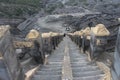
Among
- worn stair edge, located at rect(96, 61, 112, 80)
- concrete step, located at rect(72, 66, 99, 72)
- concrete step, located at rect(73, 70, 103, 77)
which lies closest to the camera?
worn stair edge, located at rect(96, 61, 112, 80)

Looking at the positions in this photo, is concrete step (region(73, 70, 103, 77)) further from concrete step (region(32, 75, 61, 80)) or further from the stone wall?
the stone wall

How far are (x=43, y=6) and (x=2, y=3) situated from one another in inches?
412

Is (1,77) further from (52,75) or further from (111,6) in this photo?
(111,6)

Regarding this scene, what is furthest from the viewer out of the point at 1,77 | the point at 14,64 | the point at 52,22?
the point at 52,22

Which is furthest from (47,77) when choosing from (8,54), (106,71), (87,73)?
(8,54)

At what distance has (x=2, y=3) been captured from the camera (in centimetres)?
6462

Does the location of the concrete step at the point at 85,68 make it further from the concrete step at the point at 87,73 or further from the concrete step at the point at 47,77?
the concrete step at the point at 47,77

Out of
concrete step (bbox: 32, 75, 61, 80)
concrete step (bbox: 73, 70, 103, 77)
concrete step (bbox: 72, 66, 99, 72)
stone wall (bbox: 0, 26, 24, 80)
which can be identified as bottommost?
concrete step (bbox: 72, 66, 99, 72)

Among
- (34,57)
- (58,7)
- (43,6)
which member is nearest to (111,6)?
(58,7)

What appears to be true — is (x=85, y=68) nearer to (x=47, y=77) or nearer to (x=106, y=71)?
(x=106, y=71)

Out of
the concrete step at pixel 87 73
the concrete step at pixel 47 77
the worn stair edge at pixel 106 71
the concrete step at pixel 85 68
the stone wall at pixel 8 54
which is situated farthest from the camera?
the concrete step at pixel 85 68

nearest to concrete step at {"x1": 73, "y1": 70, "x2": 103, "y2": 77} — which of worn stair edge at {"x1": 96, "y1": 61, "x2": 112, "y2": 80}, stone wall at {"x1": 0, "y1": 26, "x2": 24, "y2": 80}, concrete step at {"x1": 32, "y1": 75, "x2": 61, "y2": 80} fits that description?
worn stair edge at {"x1": 96, "y1": 61, "x2": 112, "y2": 80}

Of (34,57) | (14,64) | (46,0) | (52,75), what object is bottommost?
(46,0)

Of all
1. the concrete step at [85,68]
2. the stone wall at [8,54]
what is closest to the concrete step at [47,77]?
the concrete step at [85,68]
